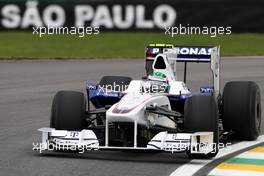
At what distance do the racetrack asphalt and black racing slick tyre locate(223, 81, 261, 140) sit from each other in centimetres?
136

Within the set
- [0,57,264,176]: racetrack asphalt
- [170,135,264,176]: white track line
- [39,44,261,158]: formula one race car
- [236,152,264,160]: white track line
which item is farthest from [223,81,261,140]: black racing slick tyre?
[0,57,264,176]: racetrack asphalt

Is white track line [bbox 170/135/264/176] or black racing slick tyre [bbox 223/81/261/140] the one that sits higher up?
black racing slick tyre [bbox 223/81/261/140]

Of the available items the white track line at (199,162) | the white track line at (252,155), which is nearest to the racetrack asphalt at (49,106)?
the white track line at (199,162)

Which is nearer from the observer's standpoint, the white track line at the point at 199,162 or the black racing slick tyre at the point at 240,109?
the white track line at the point at 199,162

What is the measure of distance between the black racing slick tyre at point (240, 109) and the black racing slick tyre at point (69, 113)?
6.74ft

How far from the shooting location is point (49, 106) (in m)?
15.6

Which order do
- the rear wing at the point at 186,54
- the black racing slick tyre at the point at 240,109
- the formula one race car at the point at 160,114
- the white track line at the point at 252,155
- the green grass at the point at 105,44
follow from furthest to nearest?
the green grass at the point at 105,44, the rear wing at the point at 186,54, the black racing slick tyre at the point at 240,109, the white track line at the point at 252,155, the formula one race car at the point at 160,114

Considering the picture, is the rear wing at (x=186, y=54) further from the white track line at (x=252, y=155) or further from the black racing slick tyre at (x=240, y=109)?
the white track line at (x=252, y=155)

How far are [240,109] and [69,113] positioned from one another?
7.76 feet

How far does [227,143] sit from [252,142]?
0.38 meters

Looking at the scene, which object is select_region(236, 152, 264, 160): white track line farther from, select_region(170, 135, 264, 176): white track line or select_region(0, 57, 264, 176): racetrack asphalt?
select_region(0, 57, 264, 176): racetrack asphalt

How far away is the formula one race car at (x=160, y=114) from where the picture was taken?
985 centimetres

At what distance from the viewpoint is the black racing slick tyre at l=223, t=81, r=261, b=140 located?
11359 mm

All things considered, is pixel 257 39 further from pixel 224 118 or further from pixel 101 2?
pixel 224 118
